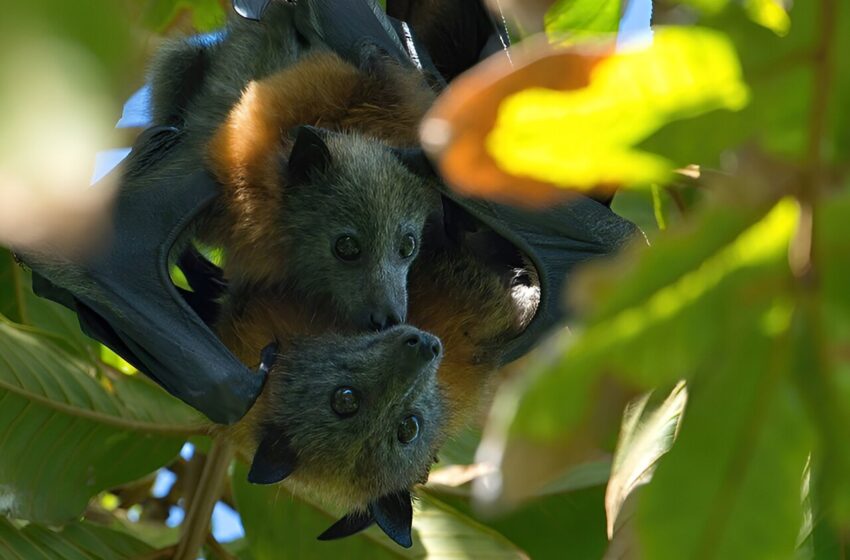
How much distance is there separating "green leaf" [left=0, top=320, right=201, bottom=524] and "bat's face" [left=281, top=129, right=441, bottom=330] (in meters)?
0.65

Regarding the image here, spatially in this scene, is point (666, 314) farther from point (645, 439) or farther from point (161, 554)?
point (161, 554)

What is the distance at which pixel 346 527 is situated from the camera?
10.7 feet

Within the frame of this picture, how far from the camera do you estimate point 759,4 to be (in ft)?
3.28

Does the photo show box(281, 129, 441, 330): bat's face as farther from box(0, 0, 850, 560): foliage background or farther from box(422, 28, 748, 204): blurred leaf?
box(422, 28, 748, 204): blurred leaf

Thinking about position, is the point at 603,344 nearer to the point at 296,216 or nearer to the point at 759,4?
the point at 759,4

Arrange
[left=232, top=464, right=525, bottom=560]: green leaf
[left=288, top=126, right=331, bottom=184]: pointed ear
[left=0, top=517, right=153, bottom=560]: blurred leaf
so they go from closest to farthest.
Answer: [left=0, top=517, right=153, bottom=560]: blurred leaf → [left=232, top=464, right=525, bottom=560]: green leaf → [left=288, top=126, right=331, bottom=184]: pointed ear

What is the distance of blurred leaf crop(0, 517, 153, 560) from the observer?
9.50ft

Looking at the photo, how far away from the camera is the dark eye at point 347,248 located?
Result: 147 inches

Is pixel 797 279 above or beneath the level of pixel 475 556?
above

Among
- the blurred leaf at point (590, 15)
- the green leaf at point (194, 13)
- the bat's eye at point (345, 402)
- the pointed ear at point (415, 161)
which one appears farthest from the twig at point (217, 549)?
the blurred leaf at point (590, 15)

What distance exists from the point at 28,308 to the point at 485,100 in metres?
3.24

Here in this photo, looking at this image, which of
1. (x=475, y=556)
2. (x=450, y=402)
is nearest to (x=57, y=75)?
(x=475, y=556)

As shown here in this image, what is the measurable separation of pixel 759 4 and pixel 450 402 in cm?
276

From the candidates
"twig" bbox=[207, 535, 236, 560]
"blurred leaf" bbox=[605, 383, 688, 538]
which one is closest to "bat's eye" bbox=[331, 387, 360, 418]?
"twig" bbox=[207, 535, 236, 560]
